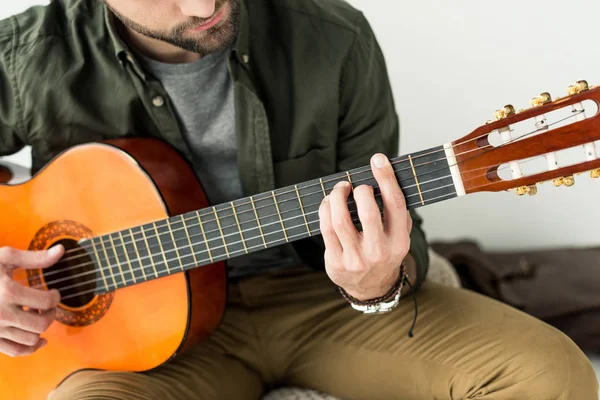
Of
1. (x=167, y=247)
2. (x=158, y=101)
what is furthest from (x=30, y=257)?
(x=158, y=101)

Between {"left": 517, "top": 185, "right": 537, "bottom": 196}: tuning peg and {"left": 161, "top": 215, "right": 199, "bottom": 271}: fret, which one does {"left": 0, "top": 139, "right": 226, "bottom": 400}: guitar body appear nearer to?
{"left": 161, "top": 215, "right": 199, "bottom": 271}: fret

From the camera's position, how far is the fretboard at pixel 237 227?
0.98m

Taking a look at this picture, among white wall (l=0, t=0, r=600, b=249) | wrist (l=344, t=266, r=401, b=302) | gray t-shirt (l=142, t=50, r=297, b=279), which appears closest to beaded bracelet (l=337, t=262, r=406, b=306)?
wrist (l=344, t=266, r=401, b=302)

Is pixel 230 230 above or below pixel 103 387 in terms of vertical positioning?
above

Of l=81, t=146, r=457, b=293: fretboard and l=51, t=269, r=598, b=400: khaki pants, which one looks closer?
l=81, t=146, r=457, b=293: fretboard

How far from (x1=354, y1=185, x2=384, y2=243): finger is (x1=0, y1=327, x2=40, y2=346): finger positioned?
2.22 feet

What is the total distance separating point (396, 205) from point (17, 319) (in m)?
0.73

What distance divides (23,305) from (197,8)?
2.09 ft

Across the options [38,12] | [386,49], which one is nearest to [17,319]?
[38,12]

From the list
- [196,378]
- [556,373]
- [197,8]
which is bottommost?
[556,373]

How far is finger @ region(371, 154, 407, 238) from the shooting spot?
979mm

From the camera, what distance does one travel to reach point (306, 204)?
108cm

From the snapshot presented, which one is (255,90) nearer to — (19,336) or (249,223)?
(249,223)

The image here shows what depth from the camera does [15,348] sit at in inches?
47.3
